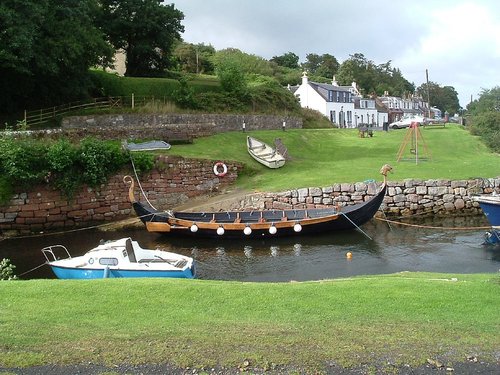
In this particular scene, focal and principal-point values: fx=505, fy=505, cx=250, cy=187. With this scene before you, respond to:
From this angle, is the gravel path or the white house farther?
the white house

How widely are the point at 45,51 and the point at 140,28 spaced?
14540 millimetres

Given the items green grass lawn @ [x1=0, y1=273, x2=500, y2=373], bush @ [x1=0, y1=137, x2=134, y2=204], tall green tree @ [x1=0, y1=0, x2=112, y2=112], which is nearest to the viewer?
green grass lawn @ [x1=0, y1=273, x2=500, y2=373]

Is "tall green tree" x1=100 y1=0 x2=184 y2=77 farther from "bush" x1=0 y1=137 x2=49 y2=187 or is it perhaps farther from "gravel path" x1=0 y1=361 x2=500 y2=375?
"gravel path" x1=0 y1=361 x2=500 y2=375

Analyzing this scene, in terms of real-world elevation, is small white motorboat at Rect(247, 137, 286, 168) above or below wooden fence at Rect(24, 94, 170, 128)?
below

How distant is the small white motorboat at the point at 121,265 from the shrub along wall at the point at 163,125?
51.1 feet

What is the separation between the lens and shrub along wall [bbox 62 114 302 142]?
3058 cm

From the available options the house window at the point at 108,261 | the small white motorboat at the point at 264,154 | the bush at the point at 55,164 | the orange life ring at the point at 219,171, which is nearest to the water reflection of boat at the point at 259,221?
the bush at the point at 55,164

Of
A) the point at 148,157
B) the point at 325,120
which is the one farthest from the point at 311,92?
the point at 148,157

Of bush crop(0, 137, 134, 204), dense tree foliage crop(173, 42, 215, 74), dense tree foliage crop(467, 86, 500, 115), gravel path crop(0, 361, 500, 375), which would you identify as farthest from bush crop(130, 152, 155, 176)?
dense tree foliage crop(467, 86, 500, 115)

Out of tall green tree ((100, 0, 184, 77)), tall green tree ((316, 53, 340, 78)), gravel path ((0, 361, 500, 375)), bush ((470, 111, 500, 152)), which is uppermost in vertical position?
tall green tree ((316, 53, 340, 78))

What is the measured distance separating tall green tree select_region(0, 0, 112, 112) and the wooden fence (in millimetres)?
895

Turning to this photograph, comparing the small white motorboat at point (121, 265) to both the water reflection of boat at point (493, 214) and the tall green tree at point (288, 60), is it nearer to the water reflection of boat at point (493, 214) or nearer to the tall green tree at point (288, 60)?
the water reflection of boat at point (493, 214)

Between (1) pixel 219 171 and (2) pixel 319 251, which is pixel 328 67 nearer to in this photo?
(1) pixel 219 171

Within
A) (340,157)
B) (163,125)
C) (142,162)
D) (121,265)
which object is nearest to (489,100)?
(340,157)
